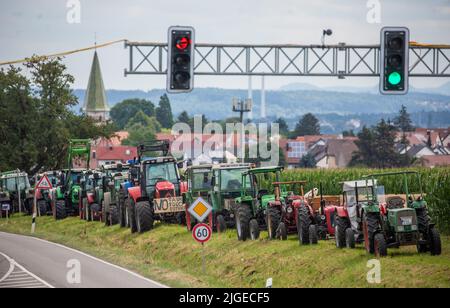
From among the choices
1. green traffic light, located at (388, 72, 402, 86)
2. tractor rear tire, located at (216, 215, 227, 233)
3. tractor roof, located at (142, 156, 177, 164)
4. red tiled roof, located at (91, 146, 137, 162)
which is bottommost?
red tiled roof, located at (91, 146, 137, 162)

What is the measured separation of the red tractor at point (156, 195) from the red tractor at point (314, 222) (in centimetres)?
735

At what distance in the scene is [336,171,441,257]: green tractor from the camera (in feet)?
81.3

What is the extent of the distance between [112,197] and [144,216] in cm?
740

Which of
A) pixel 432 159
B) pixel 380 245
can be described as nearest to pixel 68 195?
pixel 380 245

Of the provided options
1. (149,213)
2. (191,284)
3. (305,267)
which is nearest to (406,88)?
(305,267)

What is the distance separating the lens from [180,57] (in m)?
25.3

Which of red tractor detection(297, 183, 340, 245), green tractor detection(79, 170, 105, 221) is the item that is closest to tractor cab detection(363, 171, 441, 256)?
red tractor detection(297, 183, 340, 245)

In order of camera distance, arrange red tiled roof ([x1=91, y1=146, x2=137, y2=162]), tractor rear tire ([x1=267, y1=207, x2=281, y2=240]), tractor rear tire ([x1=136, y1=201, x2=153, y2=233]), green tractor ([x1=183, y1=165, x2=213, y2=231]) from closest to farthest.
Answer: tractor rear tire ([x1=267, y1=207, x2=281, y2=240]), green tractor ([x1=183, y1=165, x2=213, y2=231]), tractor rear tire ([x1=136, y1=201, x2=153, y2=233]), red tiled roof ([x1=91, y1=146, x2=137, y2=162])

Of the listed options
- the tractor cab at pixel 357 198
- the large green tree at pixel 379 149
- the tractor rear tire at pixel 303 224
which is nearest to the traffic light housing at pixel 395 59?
the tractor cab at pixel 357 198

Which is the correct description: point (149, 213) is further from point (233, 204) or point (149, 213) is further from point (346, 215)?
point (346, 215)

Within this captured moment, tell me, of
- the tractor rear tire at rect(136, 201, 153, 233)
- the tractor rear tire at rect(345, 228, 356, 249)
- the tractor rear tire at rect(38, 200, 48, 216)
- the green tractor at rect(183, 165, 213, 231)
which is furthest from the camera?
the tractor rear tire at rect(38, 200, 48, 216)

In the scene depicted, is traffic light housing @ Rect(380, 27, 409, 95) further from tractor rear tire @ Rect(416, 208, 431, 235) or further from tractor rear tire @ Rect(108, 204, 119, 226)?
tractor rear tire @ Rect(108, 204, 119, 226)

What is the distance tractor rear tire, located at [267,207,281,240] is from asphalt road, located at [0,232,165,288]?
4856 mm

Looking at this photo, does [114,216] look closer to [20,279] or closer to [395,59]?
[20,279]
